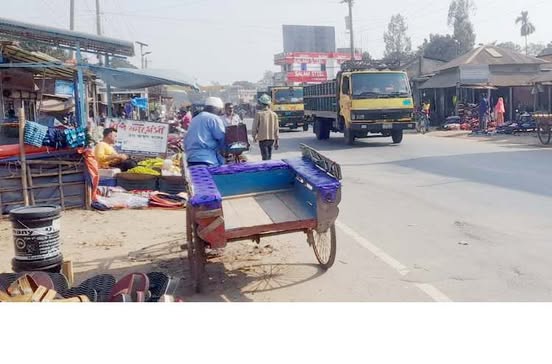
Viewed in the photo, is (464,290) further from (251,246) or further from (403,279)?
(251,246)

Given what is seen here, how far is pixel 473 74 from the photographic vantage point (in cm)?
2709

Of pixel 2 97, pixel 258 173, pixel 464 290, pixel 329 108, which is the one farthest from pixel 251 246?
pixel 329 108

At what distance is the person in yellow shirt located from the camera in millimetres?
9688

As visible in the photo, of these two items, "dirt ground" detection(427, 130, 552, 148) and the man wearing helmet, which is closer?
the man wearing helmet

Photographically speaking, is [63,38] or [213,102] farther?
[63,38]

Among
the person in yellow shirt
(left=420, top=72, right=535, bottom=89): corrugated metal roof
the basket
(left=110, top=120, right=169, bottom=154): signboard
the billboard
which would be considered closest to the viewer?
the basket

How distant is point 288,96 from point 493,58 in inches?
466

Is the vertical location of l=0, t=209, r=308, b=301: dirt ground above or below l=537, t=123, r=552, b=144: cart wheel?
below

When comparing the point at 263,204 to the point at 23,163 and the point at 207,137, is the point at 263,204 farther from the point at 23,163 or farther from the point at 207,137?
the point at 23,163

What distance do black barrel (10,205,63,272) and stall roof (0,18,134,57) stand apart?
7.72 meters

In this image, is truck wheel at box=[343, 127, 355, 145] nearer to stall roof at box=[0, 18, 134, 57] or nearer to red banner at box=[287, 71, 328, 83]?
stall roof at box=[0, 18, 134, 57]

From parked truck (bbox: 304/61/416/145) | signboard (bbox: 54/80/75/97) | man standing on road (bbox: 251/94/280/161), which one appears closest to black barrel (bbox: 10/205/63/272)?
man standing on road (bbox: 251/94/280/161)

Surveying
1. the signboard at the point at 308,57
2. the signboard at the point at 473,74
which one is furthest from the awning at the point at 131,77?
the signboard at the point at 308,57

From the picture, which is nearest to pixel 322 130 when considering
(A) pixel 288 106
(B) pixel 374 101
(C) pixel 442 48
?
(B) pixel 374 101
